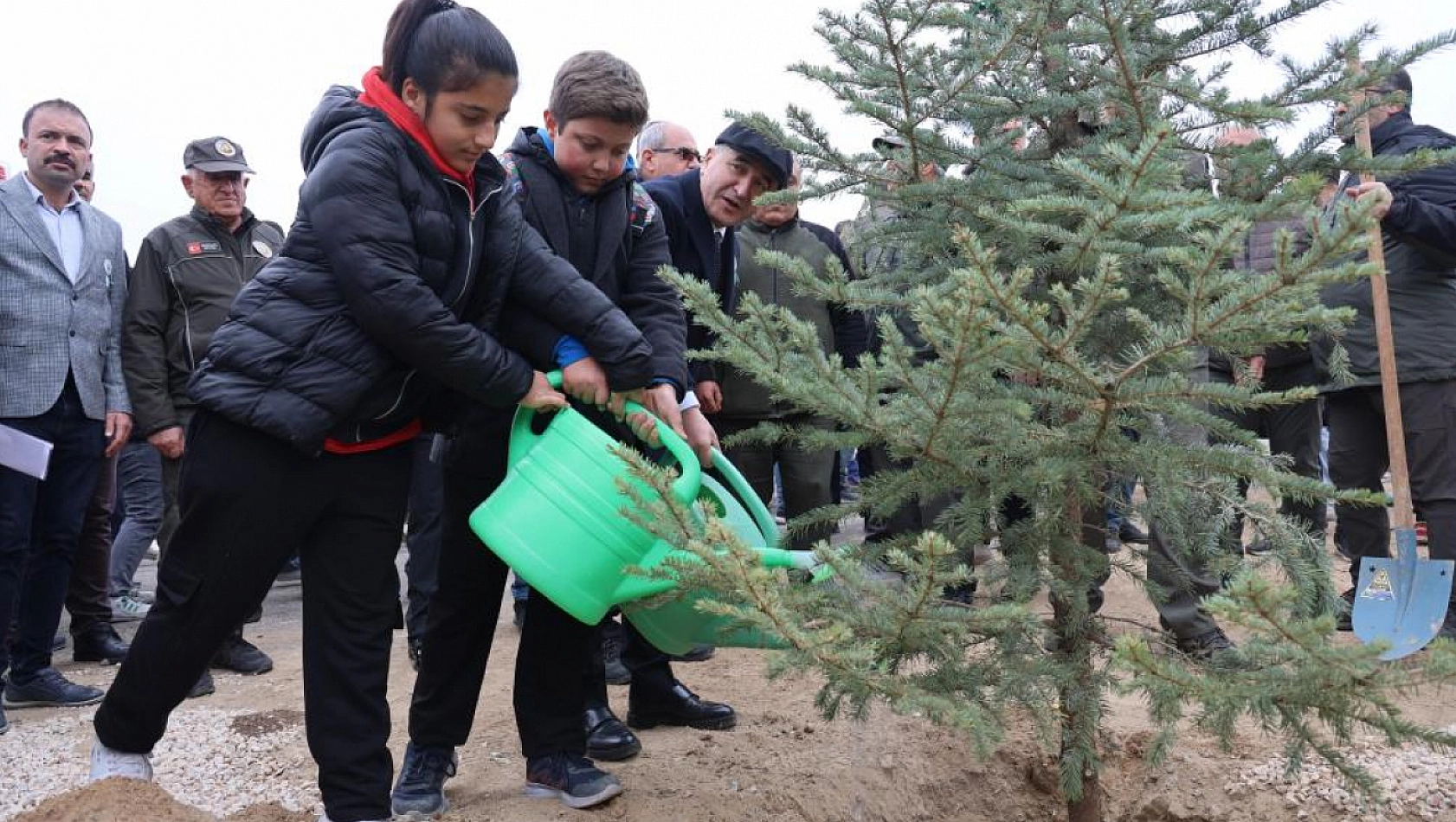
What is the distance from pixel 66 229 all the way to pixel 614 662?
2.69 meters

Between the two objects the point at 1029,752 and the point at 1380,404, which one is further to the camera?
the point at 1380,404

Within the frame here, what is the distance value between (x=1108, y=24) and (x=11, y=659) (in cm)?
434

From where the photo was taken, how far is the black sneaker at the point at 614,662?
169 inches

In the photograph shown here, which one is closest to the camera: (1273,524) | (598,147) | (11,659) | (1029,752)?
(1273,524)

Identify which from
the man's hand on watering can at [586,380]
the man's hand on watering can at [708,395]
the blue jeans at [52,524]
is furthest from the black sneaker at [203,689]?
the man's hand on watering can at [586,380]

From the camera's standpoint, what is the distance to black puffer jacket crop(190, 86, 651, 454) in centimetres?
237

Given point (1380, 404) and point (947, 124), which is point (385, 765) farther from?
point (1380, 404)

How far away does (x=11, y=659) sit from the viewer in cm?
431

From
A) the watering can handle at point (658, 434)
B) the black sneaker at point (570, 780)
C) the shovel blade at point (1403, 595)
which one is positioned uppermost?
the watering can handle at point (658, 434)

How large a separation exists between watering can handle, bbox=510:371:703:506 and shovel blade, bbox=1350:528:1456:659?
2899 millimetres

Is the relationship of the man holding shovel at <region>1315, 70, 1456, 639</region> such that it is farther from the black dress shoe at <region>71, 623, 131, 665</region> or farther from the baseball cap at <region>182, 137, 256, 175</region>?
the black dress shoe at <region>71, 623, 131, 665</region>

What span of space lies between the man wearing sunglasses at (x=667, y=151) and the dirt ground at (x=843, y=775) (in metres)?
2.51

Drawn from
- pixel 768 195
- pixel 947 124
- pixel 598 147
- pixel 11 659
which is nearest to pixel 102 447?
pixel 11 659

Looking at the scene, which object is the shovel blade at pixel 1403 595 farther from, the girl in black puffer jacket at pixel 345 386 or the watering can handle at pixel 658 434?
the girl in black puffer jacket at pixel 345 386
